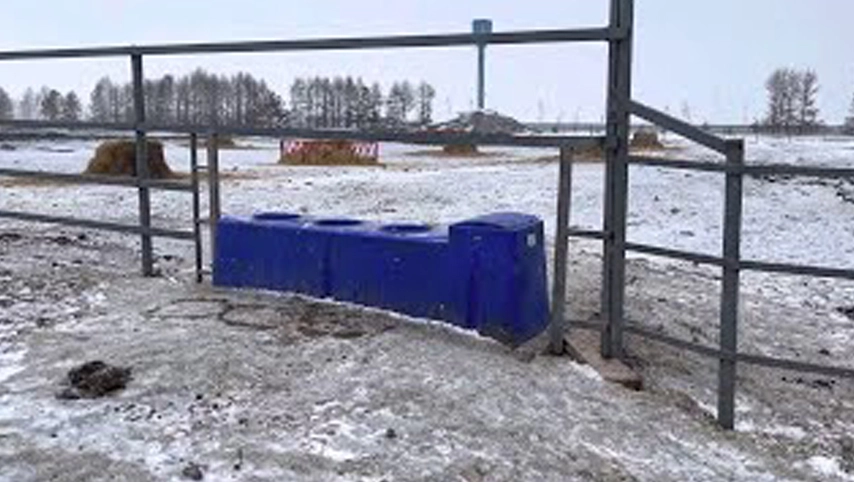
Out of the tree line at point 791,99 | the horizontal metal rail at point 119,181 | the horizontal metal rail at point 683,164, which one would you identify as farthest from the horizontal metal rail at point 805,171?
the tree line at point 791,99

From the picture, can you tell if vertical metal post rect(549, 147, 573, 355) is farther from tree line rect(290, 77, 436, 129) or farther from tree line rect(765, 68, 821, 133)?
tree line rect(765, 68, 821, 133)

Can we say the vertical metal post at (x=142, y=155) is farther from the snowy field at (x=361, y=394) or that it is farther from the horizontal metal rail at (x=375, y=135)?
the snowy field at (x=361, y=394)

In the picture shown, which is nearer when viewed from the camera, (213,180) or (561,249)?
(561,249)

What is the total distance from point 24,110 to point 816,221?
115 m

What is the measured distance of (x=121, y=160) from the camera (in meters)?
22.0

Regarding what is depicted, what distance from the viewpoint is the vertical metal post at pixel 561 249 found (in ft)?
19.3

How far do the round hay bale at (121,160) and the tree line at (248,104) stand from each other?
796 mm

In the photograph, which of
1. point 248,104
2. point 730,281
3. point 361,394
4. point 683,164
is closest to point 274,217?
point 361,394

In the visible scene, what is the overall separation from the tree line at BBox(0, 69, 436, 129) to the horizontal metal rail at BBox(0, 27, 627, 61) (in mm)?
456

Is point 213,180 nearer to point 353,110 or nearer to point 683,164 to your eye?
point 683,164

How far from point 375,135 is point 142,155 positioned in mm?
2227

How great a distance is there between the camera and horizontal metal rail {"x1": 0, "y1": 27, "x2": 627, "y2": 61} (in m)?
5.89

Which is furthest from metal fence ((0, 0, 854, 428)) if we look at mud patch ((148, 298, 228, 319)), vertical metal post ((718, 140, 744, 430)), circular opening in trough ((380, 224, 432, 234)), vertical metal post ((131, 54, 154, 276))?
mud patch ((148, 298, 228, 319))

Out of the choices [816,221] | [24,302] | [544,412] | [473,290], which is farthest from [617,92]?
[816,221]
